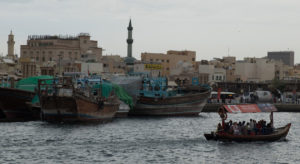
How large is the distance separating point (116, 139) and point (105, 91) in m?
21.6

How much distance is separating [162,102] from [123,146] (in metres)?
34.4

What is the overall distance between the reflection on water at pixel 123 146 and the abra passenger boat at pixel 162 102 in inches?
738

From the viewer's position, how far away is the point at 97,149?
44.4 meters

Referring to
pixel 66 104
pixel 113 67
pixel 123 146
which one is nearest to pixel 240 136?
pixel 123 146

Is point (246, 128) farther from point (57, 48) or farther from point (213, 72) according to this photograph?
point (57, 48)

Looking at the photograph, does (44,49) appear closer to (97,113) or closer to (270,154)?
(97,113)

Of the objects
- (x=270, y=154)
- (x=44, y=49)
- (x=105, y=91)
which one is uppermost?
(x=44, y=49)

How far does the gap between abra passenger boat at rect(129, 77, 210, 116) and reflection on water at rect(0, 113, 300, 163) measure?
1874cm

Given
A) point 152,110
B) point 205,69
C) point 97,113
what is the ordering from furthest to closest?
1. point 205,69
2. point 152,110
3. point 97,113

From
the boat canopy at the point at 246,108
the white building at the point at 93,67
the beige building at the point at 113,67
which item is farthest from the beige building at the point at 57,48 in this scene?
the boat canopy at the point at 246,108

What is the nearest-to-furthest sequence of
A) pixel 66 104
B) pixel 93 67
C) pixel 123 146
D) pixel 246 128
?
pixel 123 146 → pixel 246 128 → pixel 66 104 → pixel 93 67

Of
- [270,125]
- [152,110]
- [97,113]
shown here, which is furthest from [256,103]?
[270,125]

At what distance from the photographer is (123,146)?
46.3 m

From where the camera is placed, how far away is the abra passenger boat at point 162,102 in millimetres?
79938
